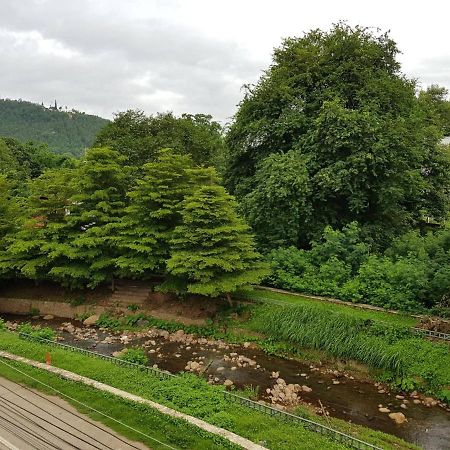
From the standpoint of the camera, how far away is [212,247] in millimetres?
19969

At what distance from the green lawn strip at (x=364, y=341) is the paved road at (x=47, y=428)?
31.4 ft

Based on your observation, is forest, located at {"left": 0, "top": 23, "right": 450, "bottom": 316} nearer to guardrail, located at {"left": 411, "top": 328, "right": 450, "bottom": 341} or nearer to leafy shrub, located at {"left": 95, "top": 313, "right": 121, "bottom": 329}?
guardrail, located at {"left": 411, "top": 328, "right": 450, "bottom": 341}

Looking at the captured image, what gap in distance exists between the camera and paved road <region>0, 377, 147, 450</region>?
10.3 m

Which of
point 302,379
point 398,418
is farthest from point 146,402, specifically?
point 398,418

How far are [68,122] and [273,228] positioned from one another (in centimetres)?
17323

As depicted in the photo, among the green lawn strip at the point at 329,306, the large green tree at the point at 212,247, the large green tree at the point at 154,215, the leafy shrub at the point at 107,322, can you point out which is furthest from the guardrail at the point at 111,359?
the green lawn strip at the point at 329,306

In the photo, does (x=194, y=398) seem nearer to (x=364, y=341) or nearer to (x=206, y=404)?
(x=206, y=404)

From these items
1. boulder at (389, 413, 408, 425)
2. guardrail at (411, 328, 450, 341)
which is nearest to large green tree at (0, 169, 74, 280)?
boulder at (389, 413, 408, 425)

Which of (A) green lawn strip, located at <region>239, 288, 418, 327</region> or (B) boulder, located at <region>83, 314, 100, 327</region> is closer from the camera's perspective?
(A) green lawn strip, located at <region>239, 288, 418, 327</region>

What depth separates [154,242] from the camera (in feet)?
69.5

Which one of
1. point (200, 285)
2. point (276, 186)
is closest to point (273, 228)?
point (276, 186)

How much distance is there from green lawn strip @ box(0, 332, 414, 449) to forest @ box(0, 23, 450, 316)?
6.11 meters

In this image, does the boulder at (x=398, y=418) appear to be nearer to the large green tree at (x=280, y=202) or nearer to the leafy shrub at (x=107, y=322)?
the large green tree at (x=280, y=202)

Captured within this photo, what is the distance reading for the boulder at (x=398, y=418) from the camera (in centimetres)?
1332
